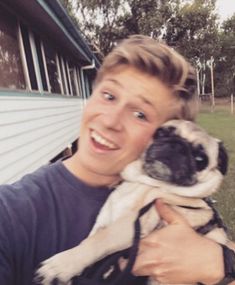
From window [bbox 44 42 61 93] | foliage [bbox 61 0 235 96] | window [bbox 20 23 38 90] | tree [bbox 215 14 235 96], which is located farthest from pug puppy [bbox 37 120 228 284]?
tree [bbox 215 14 235 96]

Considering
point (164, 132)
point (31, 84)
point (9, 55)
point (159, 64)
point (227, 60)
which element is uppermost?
point (159, 64)

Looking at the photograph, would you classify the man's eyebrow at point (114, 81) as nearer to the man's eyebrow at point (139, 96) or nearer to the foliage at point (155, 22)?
the man's eyebrow at point (139, 96)

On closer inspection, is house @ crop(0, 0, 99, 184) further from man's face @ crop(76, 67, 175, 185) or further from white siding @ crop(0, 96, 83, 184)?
man's face @ crop(76, 67, 175, 185)

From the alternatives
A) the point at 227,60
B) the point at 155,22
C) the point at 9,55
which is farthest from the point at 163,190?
the point at 227,60

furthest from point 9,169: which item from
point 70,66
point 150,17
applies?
point 150,17

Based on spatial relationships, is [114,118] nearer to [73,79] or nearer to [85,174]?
[85,174]

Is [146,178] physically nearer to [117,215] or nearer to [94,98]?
[117,215]

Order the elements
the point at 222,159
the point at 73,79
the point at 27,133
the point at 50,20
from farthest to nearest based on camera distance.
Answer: the point at 73,79
the point at 50,20
the point at 27,133
the point at 222,159

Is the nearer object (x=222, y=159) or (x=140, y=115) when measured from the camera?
(x=140, y=115)
